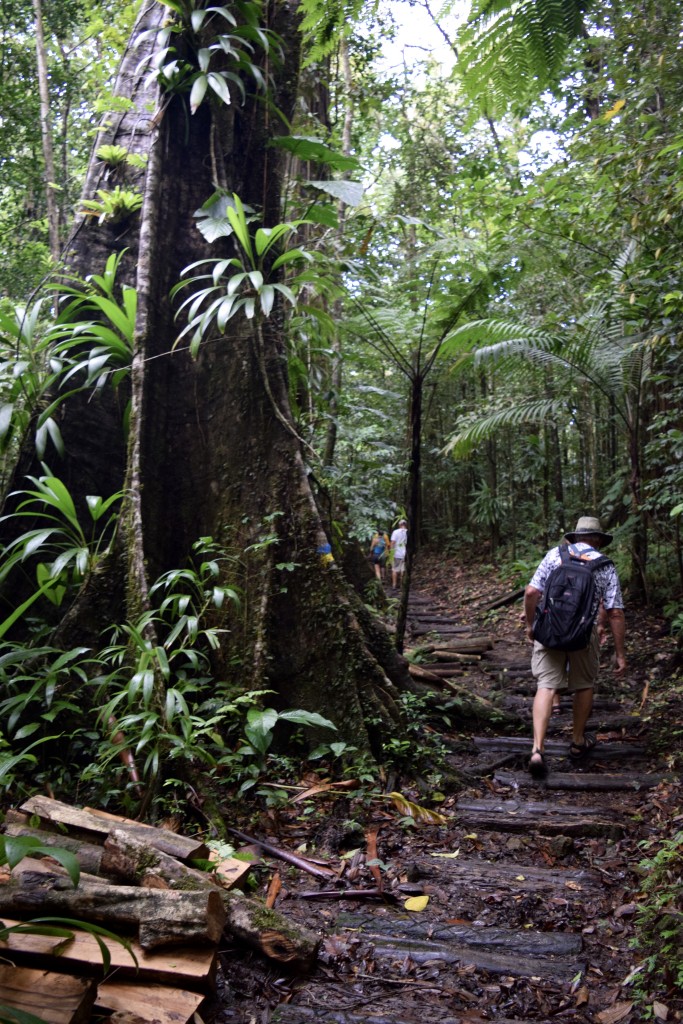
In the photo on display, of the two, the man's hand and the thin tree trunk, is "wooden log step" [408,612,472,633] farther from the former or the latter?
the thin tree trunk

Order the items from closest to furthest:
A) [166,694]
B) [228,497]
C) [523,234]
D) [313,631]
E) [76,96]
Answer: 1. [166,694]
2. [313,631]
3. [228,497]
4. [523,234]
5. [76,96]

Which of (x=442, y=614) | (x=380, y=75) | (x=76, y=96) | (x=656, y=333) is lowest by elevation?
(x=442, y=614)

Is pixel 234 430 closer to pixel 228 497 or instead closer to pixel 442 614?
pixel 228 497

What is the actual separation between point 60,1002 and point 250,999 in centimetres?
64

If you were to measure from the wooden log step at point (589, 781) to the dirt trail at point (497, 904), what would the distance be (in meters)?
0.01

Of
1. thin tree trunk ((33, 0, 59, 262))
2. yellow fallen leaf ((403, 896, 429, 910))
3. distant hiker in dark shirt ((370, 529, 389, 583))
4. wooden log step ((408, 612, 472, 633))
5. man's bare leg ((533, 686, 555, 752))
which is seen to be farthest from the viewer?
distant hiker in dark shirt ((370, 529, 389, 583))

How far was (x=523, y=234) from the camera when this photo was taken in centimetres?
843

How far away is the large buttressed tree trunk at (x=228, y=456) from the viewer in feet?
13.9

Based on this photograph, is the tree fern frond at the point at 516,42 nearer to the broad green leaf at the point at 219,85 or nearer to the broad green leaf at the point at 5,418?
the broad green leaf at the point at 219,85

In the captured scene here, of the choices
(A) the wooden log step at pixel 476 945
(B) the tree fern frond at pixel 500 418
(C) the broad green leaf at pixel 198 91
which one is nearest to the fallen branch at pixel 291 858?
(A) the wooden log step at pixel 476 945

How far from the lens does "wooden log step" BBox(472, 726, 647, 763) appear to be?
16.7 ft

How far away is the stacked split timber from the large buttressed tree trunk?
1.62 m

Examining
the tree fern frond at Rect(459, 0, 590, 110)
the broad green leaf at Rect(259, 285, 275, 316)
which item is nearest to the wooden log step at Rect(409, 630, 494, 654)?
the broad green leaf at Rect(259, 285, 275, 316)

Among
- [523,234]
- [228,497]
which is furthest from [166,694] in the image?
[523,234]
